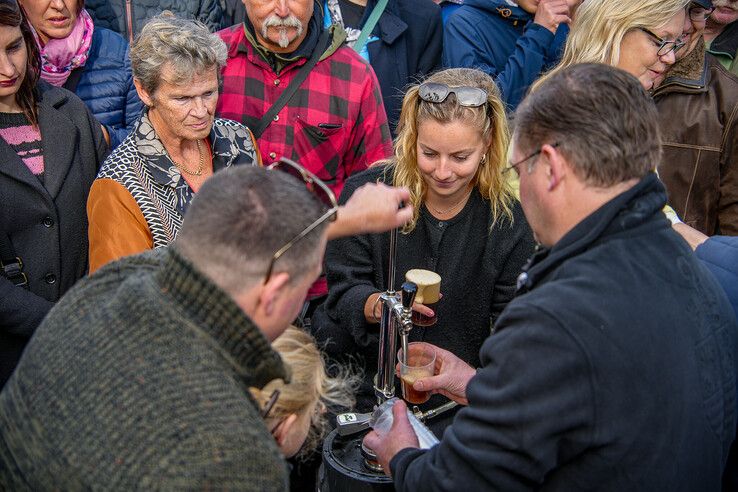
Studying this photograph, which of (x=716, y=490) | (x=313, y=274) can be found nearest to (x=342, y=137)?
(x=313, y=274)

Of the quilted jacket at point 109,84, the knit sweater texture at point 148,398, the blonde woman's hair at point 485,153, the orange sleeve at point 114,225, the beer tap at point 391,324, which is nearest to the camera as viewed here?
the knit sweater texture at point 148,398

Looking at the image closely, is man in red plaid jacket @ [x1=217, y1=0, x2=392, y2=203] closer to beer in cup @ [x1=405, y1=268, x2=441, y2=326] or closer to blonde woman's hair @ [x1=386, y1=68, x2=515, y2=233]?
blonde woman's hair @ [x1=386, y1=68, x2=515, y2=233]

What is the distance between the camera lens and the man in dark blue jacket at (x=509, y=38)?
367cm

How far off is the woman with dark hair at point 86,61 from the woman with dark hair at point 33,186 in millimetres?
254

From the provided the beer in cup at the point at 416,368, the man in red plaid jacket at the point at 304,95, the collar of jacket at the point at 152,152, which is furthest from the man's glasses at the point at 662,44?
the collar of jacket at the point at 152,152

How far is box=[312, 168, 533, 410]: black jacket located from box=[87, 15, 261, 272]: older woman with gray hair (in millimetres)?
659

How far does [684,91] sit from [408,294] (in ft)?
6.56

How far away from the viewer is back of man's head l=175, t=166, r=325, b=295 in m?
1.29

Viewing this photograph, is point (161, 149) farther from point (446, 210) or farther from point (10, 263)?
point (446, 210)

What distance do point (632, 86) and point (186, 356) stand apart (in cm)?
119

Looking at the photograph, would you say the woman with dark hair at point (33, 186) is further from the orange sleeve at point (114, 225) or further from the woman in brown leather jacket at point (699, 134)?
the woman in brown leather jacket at point (699, 134)

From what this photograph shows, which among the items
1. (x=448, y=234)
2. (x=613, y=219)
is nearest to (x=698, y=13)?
(x=448, y=234)

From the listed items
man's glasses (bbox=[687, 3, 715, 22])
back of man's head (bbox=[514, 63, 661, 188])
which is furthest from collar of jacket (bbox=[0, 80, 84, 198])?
man's glasses (bbox=[687, 3, 715, 22])

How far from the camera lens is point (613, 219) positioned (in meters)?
1.56
